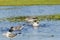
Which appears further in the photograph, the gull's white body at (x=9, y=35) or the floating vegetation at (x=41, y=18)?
the floating vegetation at (x=41, y=18)

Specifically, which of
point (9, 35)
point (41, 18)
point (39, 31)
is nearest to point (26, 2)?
point (41, 18)

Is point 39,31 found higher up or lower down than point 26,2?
lower down

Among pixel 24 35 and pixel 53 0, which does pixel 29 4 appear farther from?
pixel 24 35

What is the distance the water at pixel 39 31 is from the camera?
24.4ft

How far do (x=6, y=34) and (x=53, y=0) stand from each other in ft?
16.0

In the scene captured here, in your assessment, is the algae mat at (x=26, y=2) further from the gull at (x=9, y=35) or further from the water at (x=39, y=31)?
the gull at (x=9, y=35)

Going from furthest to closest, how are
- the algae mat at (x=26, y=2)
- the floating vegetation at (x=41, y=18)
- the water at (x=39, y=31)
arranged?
1. the algae mat at (x=26, y=2)
2. the floating vegetation at (x=41, y=18)
3. the water at (x=39, y=31)

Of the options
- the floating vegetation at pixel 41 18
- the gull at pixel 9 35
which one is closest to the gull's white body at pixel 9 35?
the gull at pixel 9 35

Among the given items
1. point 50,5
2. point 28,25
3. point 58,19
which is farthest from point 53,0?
point 28,25

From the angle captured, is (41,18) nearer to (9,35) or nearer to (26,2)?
(26,2)

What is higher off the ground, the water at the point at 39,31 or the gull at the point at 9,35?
the gull at the point at 9,35

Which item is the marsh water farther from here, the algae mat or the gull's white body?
the algae mat

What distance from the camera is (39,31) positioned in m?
8.02

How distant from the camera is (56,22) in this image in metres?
8.97
